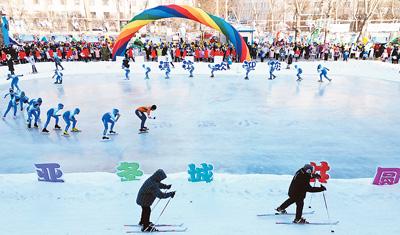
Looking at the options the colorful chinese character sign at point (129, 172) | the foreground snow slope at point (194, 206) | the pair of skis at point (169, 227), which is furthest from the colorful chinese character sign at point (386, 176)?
the colorful chinese character sign at point (129, 172)

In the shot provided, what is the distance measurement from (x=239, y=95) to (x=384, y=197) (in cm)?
908

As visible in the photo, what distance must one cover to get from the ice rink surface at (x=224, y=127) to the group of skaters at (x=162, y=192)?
2225 mm

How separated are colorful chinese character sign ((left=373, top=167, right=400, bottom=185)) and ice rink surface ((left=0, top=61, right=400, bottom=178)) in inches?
26.4

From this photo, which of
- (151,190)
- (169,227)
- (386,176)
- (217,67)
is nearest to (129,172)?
(169,227)

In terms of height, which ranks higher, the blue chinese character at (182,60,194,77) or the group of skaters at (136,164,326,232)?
the blue chinese character at (182,60,194,77)

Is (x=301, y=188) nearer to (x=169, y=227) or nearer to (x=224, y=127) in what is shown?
(x=169, y=227)

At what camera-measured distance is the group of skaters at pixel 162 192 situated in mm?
4816

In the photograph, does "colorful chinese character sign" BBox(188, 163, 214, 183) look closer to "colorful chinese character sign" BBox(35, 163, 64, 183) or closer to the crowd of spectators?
"colorful chinese character sign" BBox(35, 163, 64, 183)

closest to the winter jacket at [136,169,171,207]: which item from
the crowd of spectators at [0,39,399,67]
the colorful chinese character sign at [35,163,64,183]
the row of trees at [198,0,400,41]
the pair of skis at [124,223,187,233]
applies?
the pair of skis at [124,223,187,233]

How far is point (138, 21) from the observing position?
65.2ft

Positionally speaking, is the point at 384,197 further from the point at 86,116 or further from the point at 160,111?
the point at 86,116

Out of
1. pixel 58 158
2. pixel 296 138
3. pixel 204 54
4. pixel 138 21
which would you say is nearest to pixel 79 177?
pixel 58 158

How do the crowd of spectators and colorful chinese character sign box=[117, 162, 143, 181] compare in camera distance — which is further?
the crowd of spectators

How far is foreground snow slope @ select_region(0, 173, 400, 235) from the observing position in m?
5.38
